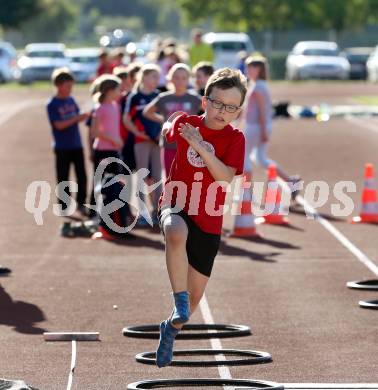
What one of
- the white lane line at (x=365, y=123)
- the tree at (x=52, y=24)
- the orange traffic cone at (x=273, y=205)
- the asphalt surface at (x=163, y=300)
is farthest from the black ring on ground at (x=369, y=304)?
the tree at (x=52, y=24)

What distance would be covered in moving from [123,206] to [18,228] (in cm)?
167

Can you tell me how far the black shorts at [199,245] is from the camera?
941 cm

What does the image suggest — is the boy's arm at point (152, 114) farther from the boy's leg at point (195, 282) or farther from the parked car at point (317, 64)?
the parked car at point (317, 64)

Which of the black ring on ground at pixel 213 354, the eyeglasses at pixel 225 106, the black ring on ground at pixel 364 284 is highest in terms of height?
the eyeglasses at pixel 225 106

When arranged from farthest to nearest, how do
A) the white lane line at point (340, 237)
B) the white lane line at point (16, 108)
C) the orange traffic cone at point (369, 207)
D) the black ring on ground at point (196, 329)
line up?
1. the white lane line at point (16, 108)
2. the orange traffic cone at point (369, 207)
3. the white lane line at point (340, 237)
4. the black ring on ground at point (196, 329)

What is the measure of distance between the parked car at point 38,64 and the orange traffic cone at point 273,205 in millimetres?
45068

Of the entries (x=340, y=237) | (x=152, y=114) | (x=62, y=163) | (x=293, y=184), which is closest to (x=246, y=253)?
(x=340, y=237)

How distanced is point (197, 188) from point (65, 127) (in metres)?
10.2

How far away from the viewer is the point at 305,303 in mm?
13141

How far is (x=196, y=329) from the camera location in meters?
11.7

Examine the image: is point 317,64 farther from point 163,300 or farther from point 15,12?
point 163,300

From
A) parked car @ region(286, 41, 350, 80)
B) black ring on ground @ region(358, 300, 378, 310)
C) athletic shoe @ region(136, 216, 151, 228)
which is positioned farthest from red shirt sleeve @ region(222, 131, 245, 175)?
parked car @ region(286, 41, 350, 80)

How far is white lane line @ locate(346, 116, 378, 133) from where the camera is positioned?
1486 inches

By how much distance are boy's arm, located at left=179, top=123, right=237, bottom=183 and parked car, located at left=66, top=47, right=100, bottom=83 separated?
182ft
